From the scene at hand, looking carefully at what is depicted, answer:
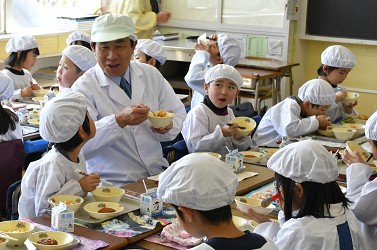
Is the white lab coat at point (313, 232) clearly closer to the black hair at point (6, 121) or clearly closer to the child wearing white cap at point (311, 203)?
the child wearing white cap at point (311, 203)

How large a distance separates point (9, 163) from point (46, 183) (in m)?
1.44

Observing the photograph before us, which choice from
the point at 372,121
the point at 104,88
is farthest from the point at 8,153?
the point at 372,121

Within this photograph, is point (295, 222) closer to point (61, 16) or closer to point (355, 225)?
point (355, 225)

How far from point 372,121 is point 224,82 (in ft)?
5.50

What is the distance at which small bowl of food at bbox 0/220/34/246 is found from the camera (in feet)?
9.42

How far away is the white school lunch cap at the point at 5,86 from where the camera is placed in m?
5.59

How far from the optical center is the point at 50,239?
2.91 meters

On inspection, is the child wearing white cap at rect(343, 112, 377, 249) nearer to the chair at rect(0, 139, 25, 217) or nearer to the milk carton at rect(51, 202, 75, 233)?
the milk carton at rect(51, 202, 75, 233)

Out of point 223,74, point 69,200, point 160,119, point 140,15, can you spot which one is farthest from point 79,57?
point 140,15

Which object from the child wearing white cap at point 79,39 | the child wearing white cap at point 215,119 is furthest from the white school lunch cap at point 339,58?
the child wearing white cap at point 79,39

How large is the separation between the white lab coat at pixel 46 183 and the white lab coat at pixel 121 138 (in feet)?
1.98

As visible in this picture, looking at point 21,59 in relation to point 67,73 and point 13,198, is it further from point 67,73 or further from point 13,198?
point 13,198

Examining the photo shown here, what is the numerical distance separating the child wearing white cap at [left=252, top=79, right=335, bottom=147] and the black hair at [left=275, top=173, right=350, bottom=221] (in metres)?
2.32

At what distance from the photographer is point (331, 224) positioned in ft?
9.28
